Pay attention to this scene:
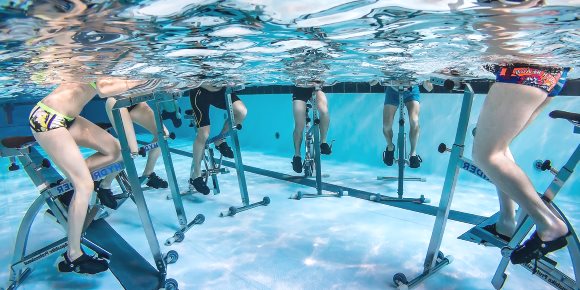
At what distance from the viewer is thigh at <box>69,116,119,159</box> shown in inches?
143

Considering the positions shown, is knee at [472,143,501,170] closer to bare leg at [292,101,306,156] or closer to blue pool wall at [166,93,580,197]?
bare leg at [292,101,306,156]

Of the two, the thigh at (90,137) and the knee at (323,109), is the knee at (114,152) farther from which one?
the knee at (323,109)

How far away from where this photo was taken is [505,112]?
222 cm

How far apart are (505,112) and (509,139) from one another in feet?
0.63

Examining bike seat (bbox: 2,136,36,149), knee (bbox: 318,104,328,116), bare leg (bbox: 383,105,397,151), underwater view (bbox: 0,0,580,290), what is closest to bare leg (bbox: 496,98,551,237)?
underwater view (bbox: 0,0,580,290)

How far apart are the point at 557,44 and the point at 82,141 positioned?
4.79 metres

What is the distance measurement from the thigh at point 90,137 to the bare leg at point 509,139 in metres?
3.92

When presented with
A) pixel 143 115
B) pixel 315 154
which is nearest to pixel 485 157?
pixel 315 154

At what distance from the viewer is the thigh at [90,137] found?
11.9ft

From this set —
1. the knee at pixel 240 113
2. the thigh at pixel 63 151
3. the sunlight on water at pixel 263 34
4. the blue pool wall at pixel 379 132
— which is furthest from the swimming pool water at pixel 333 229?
the sunlight on water at pixel 263 34

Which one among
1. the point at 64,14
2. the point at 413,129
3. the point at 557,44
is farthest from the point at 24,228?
the point at 413,129

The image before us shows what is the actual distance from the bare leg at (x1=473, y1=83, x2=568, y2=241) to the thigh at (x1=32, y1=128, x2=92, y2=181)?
3.48 metres

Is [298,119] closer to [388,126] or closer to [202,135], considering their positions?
[388,126]

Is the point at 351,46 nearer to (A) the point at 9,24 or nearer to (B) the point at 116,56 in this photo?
(B) the point at 116,56
